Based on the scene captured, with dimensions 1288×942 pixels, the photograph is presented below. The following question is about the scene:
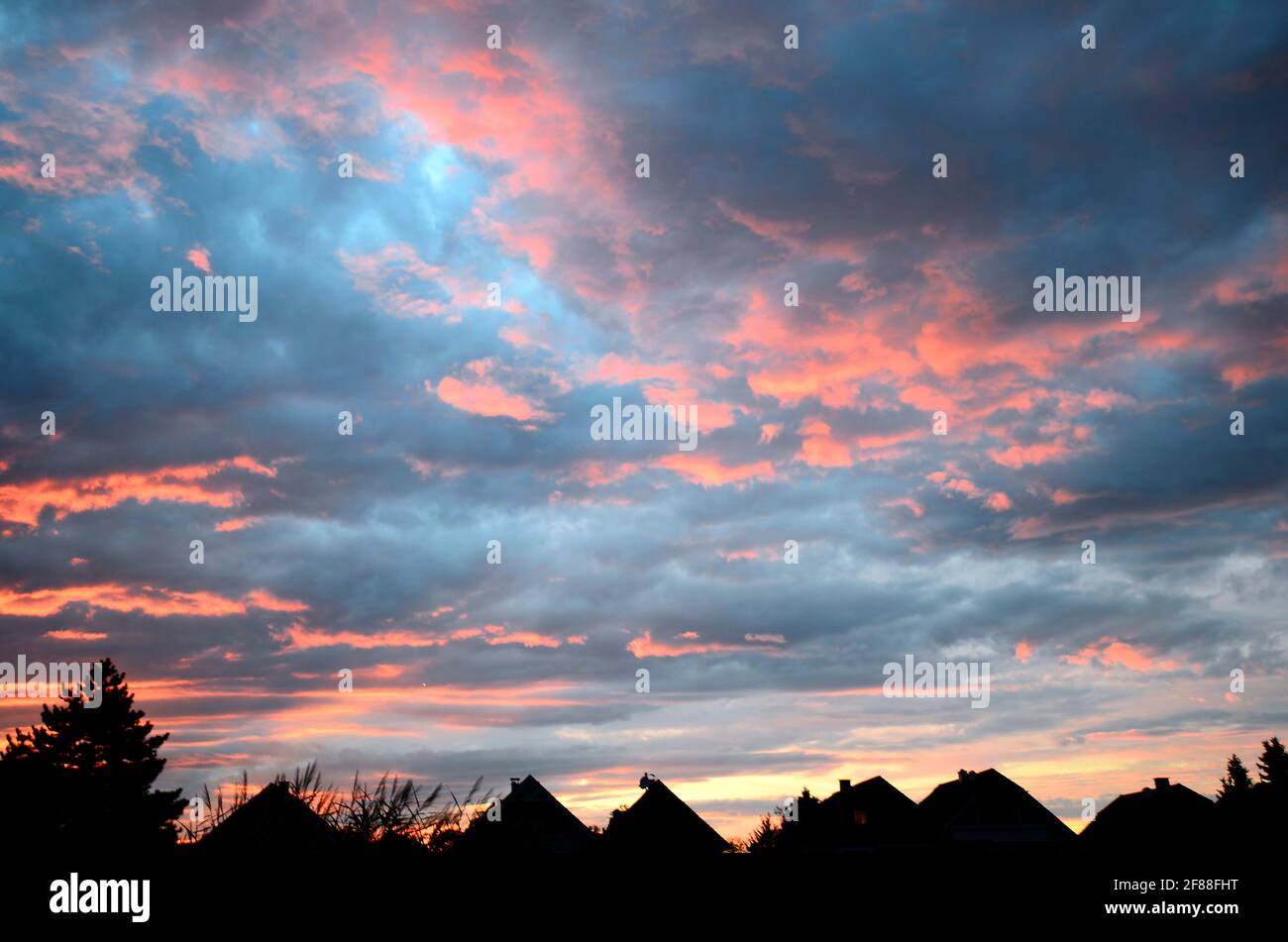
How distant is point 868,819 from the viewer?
51688 mm

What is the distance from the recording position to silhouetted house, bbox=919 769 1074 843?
48.0m

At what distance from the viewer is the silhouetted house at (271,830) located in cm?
645

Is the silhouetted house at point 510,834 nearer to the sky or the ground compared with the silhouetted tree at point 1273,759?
nearer to the sky

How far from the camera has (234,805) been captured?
6777 mm

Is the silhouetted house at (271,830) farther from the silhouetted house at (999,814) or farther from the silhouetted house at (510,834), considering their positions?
the silhouetted house at (999,814)

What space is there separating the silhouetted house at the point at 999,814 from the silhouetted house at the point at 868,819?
3.19 meters

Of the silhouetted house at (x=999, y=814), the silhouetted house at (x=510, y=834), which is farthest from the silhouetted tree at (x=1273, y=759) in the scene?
the silhouetted house at (x=510, y=834)

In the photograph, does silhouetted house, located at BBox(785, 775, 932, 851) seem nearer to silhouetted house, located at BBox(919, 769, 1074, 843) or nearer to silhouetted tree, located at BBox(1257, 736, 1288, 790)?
silhouetted house, located at BBox(919, 769, 1074, 843)

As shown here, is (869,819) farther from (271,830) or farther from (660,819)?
(271,830)

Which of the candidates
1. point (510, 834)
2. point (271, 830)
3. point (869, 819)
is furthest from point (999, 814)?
point (271, 830)

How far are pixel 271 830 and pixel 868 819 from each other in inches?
2008
